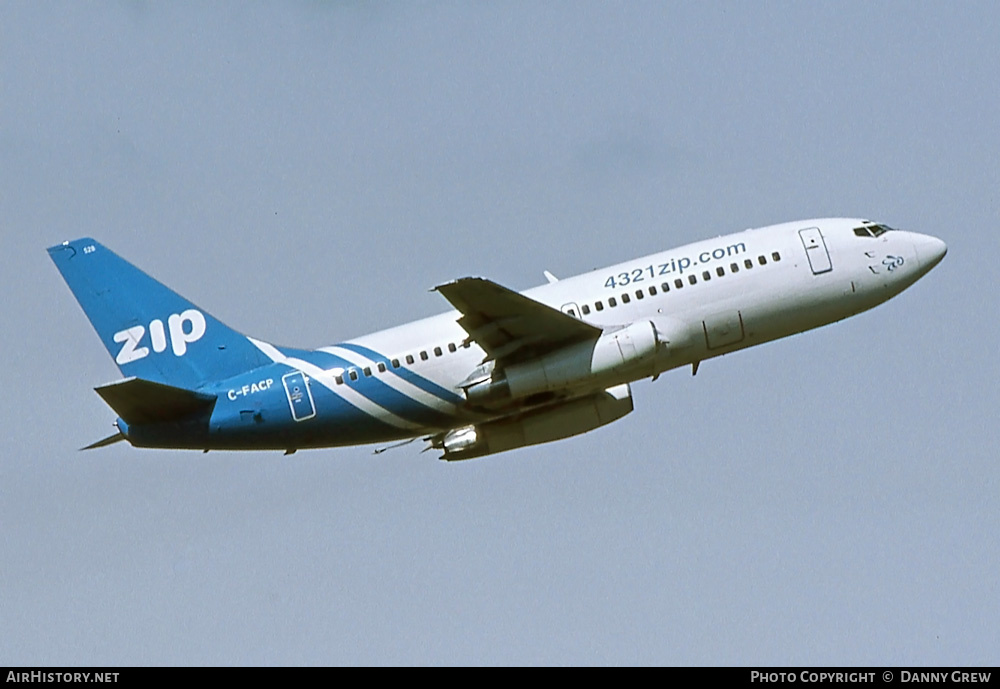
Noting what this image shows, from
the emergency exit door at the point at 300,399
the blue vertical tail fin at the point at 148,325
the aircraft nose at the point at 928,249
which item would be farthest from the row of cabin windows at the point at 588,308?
the aircraft nose at the point at 928,249

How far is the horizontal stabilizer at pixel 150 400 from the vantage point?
52344 millimetres

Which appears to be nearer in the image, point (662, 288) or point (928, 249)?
point (662, 288)

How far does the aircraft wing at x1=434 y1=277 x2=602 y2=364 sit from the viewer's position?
52781 millimetres

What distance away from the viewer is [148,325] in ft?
189

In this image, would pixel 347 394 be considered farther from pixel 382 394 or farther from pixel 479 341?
pixel 479 341

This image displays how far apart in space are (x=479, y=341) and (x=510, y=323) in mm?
1433

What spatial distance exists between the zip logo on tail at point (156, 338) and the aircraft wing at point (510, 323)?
1072 centimetres

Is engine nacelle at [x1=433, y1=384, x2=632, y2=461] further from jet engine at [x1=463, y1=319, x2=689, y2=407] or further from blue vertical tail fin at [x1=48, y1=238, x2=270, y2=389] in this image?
blue vertical tail fin at [x1=48, y1=238, x2=270, y2=389]

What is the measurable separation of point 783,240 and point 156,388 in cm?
2317

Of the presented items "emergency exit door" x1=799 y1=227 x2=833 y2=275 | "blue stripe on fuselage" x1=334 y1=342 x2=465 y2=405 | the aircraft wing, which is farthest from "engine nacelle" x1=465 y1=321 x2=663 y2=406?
"emergency exit door" x1=799 y1=227 x2=833 y2=275

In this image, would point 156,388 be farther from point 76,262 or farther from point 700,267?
point 700,267

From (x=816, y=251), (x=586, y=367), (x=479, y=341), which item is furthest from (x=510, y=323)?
(x=816, y=251)

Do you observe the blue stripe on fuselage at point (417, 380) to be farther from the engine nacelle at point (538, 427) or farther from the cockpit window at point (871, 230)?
the cockpit window at point (871, 230)
